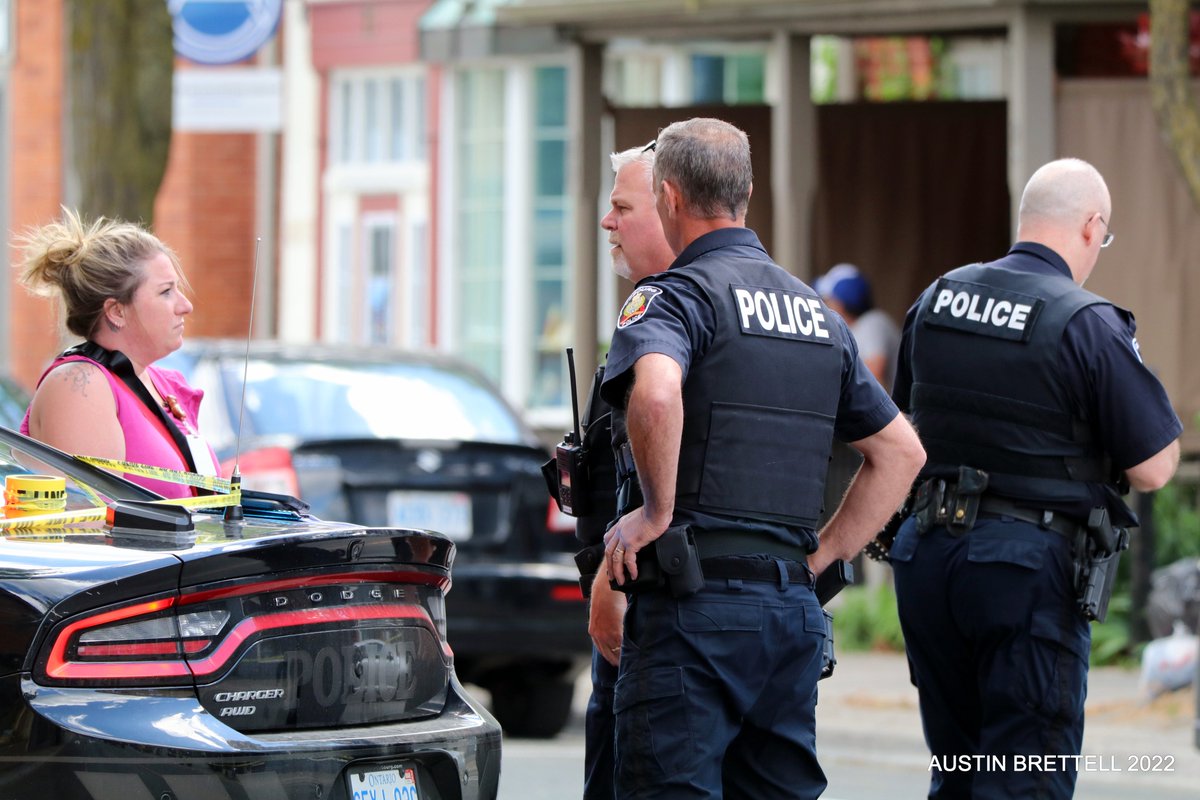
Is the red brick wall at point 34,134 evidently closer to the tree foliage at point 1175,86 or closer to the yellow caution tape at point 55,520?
the tree foliage at point 1175,86

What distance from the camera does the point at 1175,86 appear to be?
9.70 metres

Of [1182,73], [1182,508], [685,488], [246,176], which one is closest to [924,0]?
[1182,73]

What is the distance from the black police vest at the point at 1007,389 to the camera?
540 cm

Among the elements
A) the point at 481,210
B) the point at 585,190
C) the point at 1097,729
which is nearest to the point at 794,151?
the point at 585,190

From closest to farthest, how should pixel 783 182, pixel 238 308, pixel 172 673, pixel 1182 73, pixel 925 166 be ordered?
pixel 172 673 → pixel 1182 73 → pixel 783 182 → pixel 925 166 → pixel 238 308

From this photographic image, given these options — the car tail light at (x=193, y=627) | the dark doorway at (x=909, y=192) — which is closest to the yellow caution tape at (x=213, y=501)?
the car tail light at (x=193, y=627)

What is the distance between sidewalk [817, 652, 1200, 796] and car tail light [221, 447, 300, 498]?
106 inches

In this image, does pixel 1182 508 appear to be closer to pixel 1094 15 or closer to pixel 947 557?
pixel 1094 15

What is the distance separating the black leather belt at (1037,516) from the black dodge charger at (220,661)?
1568 millimetres

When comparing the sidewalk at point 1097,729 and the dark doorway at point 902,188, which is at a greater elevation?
the dark doorway at point 902,188

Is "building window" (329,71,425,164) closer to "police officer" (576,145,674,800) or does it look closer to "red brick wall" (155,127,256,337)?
"red brick wall" (155,127,256,337)

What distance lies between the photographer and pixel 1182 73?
382 inches

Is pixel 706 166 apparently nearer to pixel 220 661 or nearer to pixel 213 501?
pixel 213 501

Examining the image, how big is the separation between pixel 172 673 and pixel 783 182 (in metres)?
8.82
